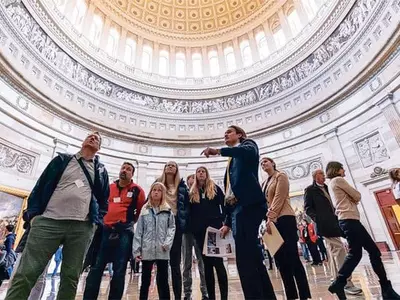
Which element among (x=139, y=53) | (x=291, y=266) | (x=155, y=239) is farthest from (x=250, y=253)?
(x=139, y=53)

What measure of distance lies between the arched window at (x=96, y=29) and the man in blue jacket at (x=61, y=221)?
1765cm

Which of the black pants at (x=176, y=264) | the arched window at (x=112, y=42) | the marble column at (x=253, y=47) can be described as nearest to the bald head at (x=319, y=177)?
the black pants at (x=176, y=264)

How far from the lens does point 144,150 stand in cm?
1515

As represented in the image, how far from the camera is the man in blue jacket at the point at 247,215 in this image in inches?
82.3

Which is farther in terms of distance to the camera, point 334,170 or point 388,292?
point 334,170

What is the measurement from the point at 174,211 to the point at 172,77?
55.6 feet

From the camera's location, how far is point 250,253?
2.13 m

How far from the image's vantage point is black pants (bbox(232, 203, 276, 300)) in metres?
2.06

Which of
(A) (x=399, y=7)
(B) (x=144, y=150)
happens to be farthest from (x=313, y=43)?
(B) (x=144, y=150)

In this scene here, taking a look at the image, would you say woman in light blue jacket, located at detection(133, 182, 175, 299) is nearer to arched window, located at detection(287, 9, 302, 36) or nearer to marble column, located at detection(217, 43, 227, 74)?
marble column, located at detection(217, 43, 227, 74)

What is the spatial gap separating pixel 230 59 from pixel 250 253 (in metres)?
20.3

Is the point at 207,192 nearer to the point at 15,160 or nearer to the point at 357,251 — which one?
the point at 357,251

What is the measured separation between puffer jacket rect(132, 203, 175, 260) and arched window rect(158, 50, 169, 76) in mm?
17756

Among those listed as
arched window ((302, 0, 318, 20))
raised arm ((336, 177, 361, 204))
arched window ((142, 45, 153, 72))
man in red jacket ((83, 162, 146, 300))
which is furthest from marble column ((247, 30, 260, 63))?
man in red jacket ((83, 162, 146, 300))
